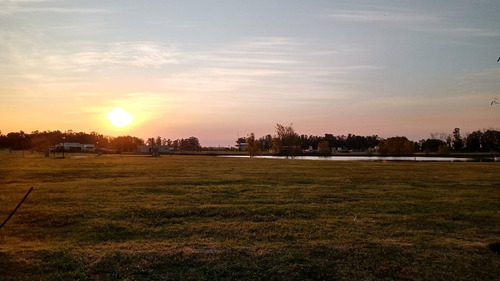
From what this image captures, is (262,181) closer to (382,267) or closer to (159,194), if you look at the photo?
(159,194)

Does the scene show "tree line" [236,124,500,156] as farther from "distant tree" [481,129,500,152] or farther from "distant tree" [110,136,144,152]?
"distant tree" [110,136,144,152]

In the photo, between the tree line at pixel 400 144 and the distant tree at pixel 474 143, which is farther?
the distant tree at pixel 474 143

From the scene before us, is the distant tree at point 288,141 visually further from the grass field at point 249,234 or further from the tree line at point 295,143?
the grass field at point 249,234

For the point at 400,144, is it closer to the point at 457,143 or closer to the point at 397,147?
the point at 397,147

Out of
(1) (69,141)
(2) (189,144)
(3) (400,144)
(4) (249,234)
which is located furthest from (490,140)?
(1) (69,141)

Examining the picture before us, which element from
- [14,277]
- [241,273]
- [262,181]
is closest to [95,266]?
[14,277]

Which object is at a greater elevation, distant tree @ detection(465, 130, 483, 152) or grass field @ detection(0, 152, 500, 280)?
distant tree @ detection(465, 130, 483, 152)

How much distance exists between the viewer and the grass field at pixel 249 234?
8.23 metres

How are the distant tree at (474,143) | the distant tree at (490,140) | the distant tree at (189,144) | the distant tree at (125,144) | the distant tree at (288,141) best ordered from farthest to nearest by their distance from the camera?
1. the distant tree at (189,144)
2. the distant tree at (125,144)
3. the distant tree at (474,143)
4. the distant tree at (490,140)
5. the distant tree at (288,141)

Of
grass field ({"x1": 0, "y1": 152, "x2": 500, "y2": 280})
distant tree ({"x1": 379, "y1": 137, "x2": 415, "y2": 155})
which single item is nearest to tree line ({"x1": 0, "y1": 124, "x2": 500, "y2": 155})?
distant tree ({"x1": 379, "y1": 137, "x2": 415, "y2": 155})

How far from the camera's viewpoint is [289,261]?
859cm

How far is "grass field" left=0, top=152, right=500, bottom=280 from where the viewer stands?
27.0 ft

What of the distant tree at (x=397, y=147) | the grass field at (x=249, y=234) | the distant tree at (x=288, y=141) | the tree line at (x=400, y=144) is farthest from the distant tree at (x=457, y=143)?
the grass field at (x=249, y=234)

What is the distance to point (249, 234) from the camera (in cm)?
1076
